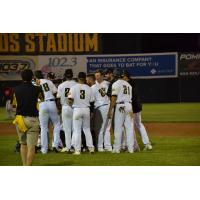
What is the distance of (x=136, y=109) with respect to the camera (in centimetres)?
1056

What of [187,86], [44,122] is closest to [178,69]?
[187,86]

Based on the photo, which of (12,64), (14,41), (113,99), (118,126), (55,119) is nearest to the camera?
(113,99)

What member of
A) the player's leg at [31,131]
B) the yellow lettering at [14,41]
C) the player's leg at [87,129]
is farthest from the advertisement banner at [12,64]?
the player's leg at [31,131]

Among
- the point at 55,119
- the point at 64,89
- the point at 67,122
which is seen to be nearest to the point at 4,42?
the point at 64,89

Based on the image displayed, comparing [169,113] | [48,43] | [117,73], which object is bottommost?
[169,113]

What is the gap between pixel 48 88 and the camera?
10516mm

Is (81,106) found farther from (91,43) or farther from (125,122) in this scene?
(91,43)

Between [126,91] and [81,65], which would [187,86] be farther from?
[126,91]

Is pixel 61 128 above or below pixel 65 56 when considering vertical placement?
below

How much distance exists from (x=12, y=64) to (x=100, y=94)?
1.93 meters

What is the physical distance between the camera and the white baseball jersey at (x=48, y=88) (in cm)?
1051

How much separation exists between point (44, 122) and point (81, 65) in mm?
2340

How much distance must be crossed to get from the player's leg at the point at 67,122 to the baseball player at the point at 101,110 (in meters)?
0.42
